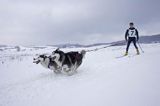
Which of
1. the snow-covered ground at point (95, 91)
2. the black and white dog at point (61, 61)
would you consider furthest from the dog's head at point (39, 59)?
the snow-covered ground at point (95, 91)

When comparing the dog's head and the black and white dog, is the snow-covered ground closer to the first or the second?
the black and white dog

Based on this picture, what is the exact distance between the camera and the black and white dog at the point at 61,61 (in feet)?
32.4

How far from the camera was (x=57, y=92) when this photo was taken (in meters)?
8.04

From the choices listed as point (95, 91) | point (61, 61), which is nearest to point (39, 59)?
point (61, 61)

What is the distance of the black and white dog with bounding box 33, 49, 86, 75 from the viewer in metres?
9.89

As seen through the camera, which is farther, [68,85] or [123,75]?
[68,85]

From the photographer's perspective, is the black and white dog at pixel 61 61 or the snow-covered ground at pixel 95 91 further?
the black and white dog at pixel 61 61

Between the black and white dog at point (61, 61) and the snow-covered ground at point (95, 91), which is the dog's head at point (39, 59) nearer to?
the black and white dog at point (61, 61)

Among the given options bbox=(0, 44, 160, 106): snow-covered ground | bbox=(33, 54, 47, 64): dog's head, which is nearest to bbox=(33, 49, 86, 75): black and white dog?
bbox=(33, 54, 47, 64): dog's head

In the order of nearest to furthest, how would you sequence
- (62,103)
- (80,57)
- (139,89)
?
(139,89) → (62,103) → (80,57)

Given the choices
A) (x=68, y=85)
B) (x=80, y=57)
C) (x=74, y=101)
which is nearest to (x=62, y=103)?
(x=74, y=101)

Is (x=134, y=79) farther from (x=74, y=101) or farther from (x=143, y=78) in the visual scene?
(x=74, y=101)

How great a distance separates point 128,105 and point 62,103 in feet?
6.93

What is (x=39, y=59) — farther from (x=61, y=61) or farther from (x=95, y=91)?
(x=95, y=91)
